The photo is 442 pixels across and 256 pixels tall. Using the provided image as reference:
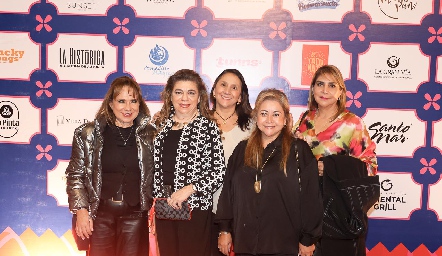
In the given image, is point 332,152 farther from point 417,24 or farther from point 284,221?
point 417,24

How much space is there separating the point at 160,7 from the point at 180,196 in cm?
180

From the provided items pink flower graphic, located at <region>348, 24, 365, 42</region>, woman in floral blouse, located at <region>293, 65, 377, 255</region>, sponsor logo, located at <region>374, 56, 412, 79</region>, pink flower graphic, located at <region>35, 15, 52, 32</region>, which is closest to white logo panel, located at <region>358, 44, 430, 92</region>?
sponsor logo, located at <region>374, 56, 412, 79</region>

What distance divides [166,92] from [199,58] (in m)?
0.89

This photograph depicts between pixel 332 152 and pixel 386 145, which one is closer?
pixel 332 152

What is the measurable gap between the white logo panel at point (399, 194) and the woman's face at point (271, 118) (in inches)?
63.5

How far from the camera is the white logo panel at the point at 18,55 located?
Answer: 3.53m

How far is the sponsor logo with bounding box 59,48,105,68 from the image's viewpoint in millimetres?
3520

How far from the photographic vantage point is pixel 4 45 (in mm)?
3541

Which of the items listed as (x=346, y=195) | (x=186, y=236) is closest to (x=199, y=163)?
(x=186, y=236)

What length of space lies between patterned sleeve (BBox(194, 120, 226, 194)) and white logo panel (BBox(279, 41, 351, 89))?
1236 millimetres

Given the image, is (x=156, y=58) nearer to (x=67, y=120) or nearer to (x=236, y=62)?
(x=236, y=62)

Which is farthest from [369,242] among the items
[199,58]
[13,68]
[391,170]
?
[13,68]

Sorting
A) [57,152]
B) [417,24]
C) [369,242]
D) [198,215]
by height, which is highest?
Result: [417,24]

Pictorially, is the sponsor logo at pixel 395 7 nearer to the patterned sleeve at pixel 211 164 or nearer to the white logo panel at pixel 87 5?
the patterned sleeve at pixel 211 164
